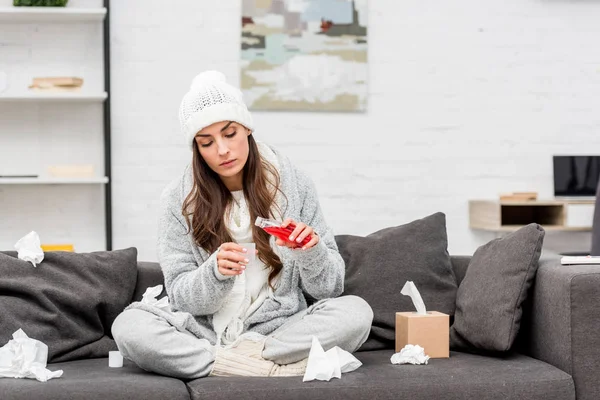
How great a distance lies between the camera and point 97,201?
3.98 metres

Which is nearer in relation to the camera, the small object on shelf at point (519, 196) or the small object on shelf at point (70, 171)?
the small object on shelf at point (70, 171)

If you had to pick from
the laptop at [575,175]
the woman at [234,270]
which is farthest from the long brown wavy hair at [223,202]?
the laptop at [575,175]

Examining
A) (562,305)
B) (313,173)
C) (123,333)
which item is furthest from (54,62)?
(562,305)

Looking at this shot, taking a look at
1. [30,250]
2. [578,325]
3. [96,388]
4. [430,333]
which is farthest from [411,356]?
[30,250]

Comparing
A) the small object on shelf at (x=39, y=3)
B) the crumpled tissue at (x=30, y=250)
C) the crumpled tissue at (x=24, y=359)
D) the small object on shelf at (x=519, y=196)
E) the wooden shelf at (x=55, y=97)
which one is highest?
the small object on shelf at (x=39, y=3)

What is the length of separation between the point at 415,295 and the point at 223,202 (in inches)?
23.3

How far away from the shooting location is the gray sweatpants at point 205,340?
6.91 feet

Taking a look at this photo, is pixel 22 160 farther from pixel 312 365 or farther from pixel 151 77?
pixel 312 365

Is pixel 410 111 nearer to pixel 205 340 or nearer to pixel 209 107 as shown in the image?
pixel 209 107

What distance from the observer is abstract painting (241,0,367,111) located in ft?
13.1

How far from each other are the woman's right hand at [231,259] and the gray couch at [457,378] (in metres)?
A: 0.27

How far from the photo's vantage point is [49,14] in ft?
12.3

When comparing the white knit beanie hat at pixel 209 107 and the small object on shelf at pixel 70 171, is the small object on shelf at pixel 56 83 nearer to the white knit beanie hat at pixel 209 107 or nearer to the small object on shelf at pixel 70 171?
the small object on shelf at pixel 70 171

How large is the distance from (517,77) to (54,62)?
7.03 feet
